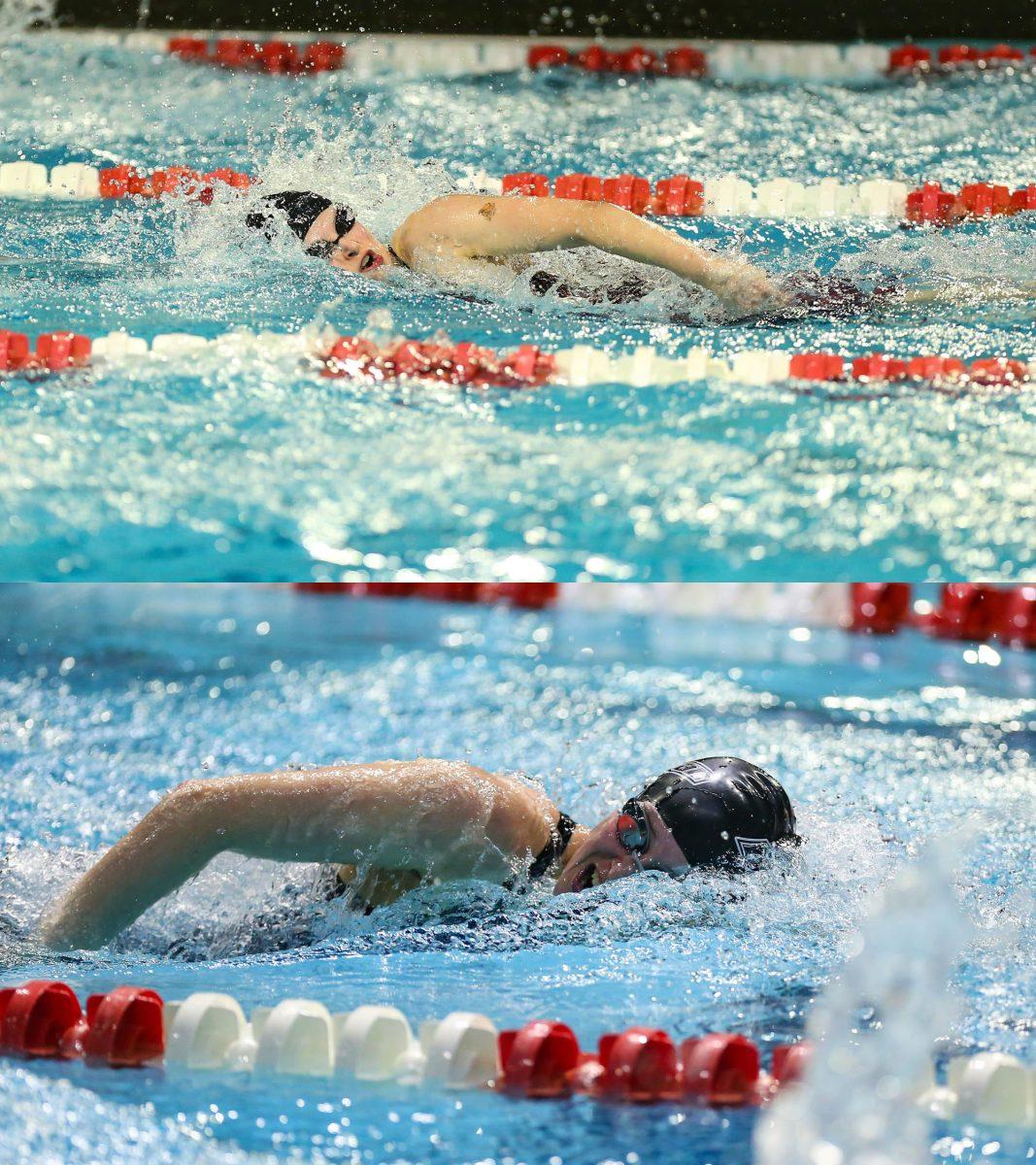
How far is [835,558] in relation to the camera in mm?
2535

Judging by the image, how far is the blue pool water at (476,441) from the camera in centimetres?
256

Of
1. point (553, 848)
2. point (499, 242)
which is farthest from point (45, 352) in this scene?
point (553, 848)

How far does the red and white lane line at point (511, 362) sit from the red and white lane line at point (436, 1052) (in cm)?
155

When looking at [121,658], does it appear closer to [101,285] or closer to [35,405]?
[101,285]

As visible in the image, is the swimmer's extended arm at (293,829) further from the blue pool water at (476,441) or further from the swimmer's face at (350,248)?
the swimmer's face at (350,248)

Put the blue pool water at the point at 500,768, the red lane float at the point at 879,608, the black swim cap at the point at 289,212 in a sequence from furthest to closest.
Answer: the red lane float at the point at 879,608 → the black swim cap at the point at 289,212 → the blue pool water at the point at 500,768

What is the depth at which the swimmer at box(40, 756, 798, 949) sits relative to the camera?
2.25 m

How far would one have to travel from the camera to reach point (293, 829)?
2275 millimetres

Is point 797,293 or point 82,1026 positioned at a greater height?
point 797,293

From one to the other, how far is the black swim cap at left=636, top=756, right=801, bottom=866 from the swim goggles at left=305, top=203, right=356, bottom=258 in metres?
1.93

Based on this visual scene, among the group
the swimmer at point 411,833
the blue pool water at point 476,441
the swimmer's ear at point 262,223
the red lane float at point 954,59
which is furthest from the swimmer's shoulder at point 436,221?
the red lane float at point 954,59

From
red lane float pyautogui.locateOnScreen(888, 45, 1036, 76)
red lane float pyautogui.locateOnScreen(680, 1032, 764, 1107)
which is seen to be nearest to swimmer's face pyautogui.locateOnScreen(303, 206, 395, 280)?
→ red lane float pyautogui.locateOnScreen(680, 1032, 764, 1107)

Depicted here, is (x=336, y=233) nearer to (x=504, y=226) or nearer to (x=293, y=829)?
(x=504, y=226)

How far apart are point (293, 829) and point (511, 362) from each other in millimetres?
1354
